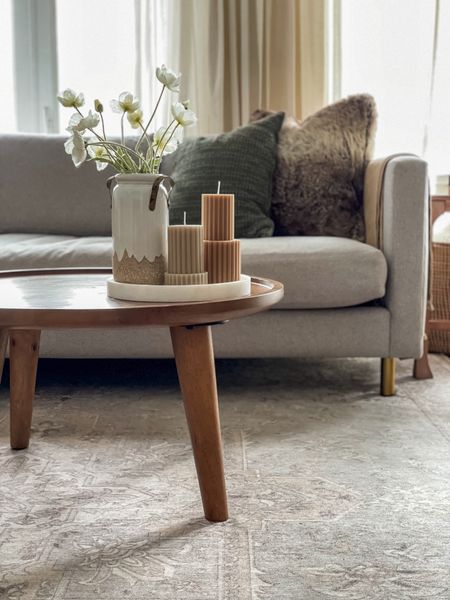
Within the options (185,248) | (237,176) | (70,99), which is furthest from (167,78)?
(237,176)

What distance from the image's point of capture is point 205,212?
4.52ft

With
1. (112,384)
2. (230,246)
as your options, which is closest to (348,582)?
(230,246)

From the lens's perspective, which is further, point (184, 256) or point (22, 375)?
point (22, 375)

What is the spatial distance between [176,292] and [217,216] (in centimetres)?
17

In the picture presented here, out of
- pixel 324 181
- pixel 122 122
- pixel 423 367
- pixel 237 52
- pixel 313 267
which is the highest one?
pixel 237 52

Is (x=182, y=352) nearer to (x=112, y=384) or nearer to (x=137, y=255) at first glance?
(x=137, y=255)

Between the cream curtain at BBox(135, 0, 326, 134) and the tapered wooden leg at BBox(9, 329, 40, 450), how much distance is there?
1.77m

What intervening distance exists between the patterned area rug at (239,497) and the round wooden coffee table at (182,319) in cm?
12

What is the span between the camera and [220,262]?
1.36 meters

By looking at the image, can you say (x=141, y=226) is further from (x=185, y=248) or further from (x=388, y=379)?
(x=388, y=379)

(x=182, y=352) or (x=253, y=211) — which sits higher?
(x=253, y=211)

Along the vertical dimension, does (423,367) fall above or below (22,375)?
below

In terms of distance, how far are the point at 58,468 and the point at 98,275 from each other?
16.7 inches

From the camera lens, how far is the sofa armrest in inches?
85.7
